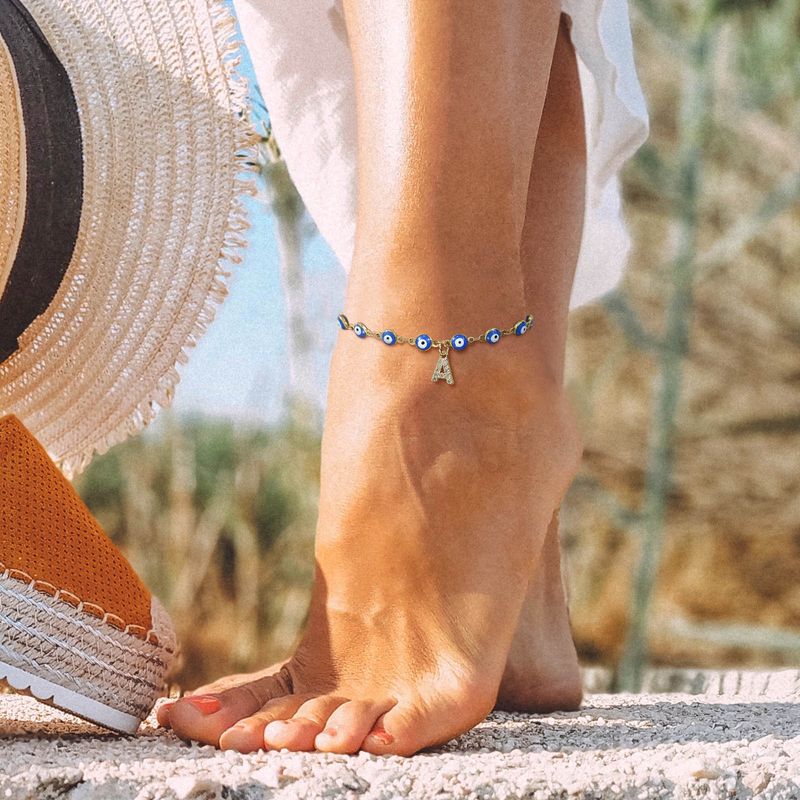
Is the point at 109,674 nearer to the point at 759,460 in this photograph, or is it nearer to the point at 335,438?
the point at 335,438

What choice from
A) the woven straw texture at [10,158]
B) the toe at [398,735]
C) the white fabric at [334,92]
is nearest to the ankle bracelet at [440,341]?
the toe at [398,735]

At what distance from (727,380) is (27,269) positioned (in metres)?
3.70

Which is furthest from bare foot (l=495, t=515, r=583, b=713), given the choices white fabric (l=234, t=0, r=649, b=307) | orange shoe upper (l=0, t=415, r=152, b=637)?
white fabric (l=234, t=0, r=649, b=307)

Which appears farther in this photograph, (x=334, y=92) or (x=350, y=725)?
(x=334, y=92)

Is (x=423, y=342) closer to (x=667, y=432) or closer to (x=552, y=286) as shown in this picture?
(x=552, y=286)

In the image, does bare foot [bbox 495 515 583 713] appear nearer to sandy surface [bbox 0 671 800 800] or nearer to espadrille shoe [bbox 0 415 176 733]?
sandy surface [bbox 0 671 800 800]

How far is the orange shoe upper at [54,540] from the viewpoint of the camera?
76cm

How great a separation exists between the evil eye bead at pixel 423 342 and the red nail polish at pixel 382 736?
283 millimetres

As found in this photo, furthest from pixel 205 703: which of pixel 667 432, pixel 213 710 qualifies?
pixel 667 432

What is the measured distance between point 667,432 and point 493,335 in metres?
2.81

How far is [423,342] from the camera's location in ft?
2.60

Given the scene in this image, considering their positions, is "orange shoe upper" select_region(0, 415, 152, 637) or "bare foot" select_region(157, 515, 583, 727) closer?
"orange shoe upper" select_region(0, 415, 152, 637)

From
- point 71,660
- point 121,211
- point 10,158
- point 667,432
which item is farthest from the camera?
point 667,432

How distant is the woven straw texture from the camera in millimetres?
938
